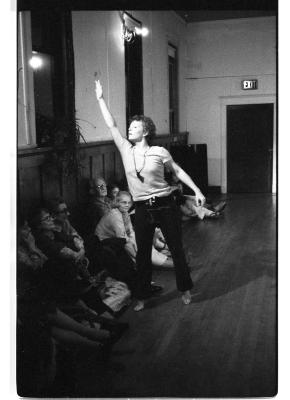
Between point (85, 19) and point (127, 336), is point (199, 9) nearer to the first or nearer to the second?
point (85, 19)

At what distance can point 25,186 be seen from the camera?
11.8ft

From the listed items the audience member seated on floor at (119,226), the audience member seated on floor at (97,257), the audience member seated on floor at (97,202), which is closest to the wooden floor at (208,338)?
the audience member seated on floor at (97,257)

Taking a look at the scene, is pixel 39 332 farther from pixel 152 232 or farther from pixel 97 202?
pixel 97 202

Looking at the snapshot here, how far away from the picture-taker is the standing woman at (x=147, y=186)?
3.44m

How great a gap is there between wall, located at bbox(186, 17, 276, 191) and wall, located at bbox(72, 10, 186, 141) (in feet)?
0.62

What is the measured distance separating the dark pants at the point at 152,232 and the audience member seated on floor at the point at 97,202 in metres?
0.88

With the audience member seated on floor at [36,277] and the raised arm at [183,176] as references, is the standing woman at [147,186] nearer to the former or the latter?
the raised arm at [183,176]

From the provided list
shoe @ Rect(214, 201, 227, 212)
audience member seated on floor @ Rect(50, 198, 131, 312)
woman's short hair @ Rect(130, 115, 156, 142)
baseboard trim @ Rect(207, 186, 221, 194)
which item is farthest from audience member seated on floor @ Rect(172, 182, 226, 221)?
woman's short hair @ Rect(130, 115, 156, 142)

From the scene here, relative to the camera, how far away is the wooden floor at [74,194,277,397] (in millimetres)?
2689

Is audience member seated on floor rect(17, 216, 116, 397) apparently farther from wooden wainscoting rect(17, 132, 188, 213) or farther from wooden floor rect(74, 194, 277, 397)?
wooden wainscoting rect(17, 132, 188, 213)

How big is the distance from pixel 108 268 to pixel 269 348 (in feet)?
4.97

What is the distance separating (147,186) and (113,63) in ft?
5.52
